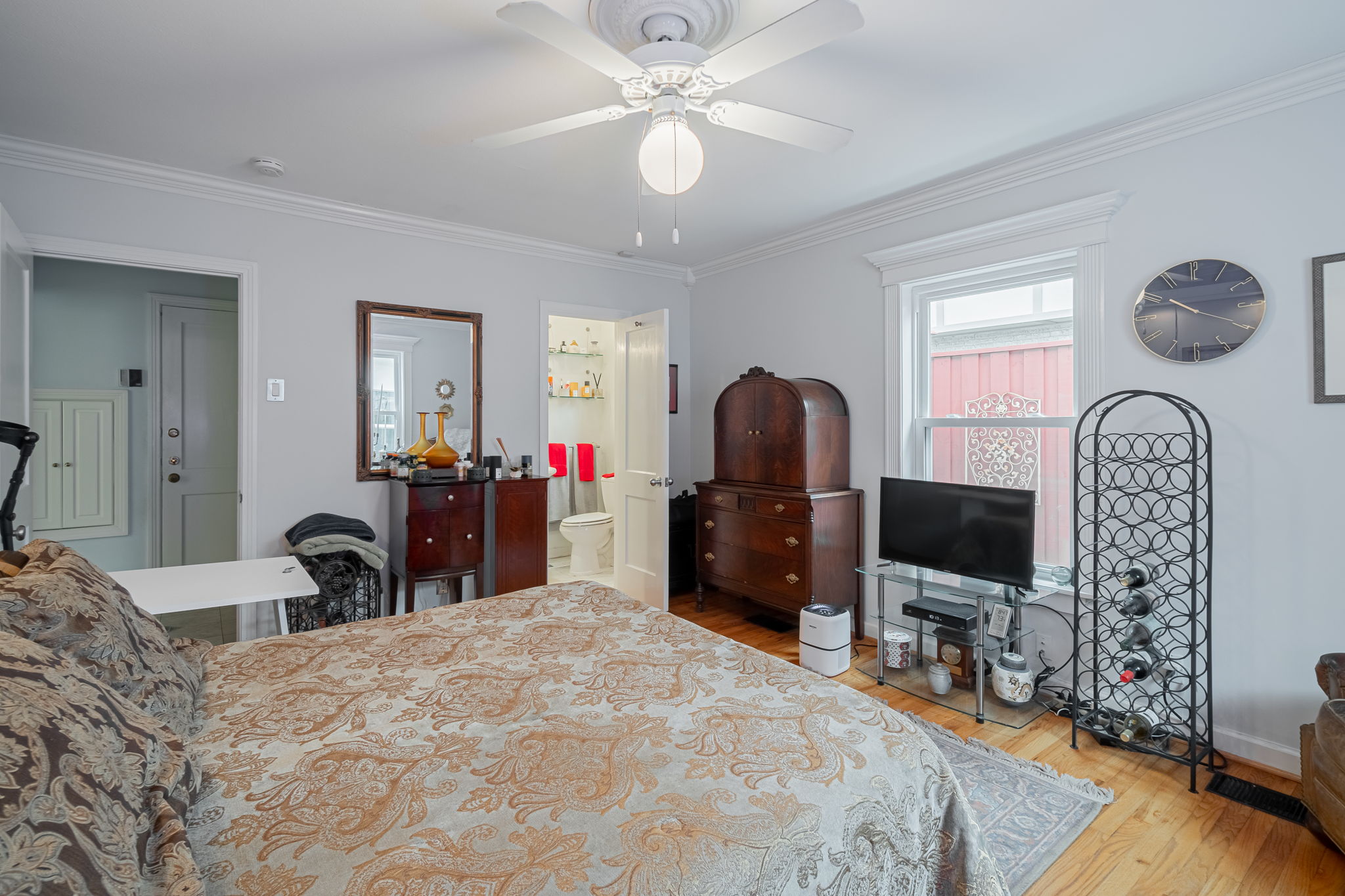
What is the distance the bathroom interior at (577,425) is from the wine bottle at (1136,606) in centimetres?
381

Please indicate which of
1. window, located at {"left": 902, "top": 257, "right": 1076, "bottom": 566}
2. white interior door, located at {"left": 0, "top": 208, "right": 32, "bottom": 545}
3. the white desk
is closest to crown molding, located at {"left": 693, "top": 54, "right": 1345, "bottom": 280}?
window, located at {"left": 902, "top": 257, "right": 1076, "bottom": 566}

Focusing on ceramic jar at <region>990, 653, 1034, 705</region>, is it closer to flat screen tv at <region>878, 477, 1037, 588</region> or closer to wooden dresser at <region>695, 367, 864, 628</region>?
flat screen tv at <region>878, 477, 1037, 588</region>

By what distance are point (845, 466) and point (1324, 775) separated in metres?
2.39

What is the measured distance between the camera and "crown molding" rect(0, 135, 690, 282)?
2.90 metres

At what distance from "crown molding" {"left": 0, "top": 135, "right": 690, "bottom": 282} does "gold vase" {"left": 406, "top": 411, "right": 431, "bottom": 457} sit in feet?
3.61

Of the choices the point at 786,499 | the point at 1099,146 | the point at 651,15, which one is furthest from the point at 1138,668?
the point at 651,15

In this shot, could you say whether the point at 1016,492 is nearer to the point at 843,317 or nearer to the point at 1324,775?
the point at 1324,775

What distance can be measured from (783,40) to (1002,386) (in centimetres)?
236

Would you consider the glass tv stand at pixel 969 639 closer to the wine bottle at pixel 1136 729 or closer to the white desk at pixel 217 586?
the wine bottle at pixel 1136 729

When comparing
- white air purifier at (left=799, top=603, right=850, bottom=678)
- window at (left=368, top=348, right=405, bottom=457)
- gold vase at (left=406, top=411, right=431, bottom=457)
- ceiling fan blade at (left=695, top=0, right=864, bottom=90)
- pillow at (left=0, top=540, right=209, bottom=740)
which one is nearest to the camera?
pillow at (left=0, top=540, right=209, bottom=740)

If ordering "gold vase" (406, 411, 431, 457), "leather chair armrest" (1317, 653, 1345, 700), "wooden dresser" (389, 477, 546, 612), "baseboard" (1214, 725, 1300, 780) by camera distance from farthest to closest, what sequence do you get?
"gold vase" (406, 411, 431, 457) → "wooden dresser" (389, 477, 546, 612) → "baseboard" (1214, 725, 1300, 780) → "leather chair armrest" (1317, 653, 1345, 700)

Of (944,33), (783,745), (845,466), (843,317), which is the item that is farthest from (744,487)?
(783,745)

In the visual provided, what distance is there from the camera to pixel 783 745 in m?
1.20

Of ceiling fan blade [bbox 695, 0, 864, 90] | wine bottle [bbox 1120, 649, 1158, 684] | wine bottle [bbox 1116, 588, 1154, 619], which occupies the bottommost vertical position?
wine bottle [bbox 1120, 649, 1158, 684]
